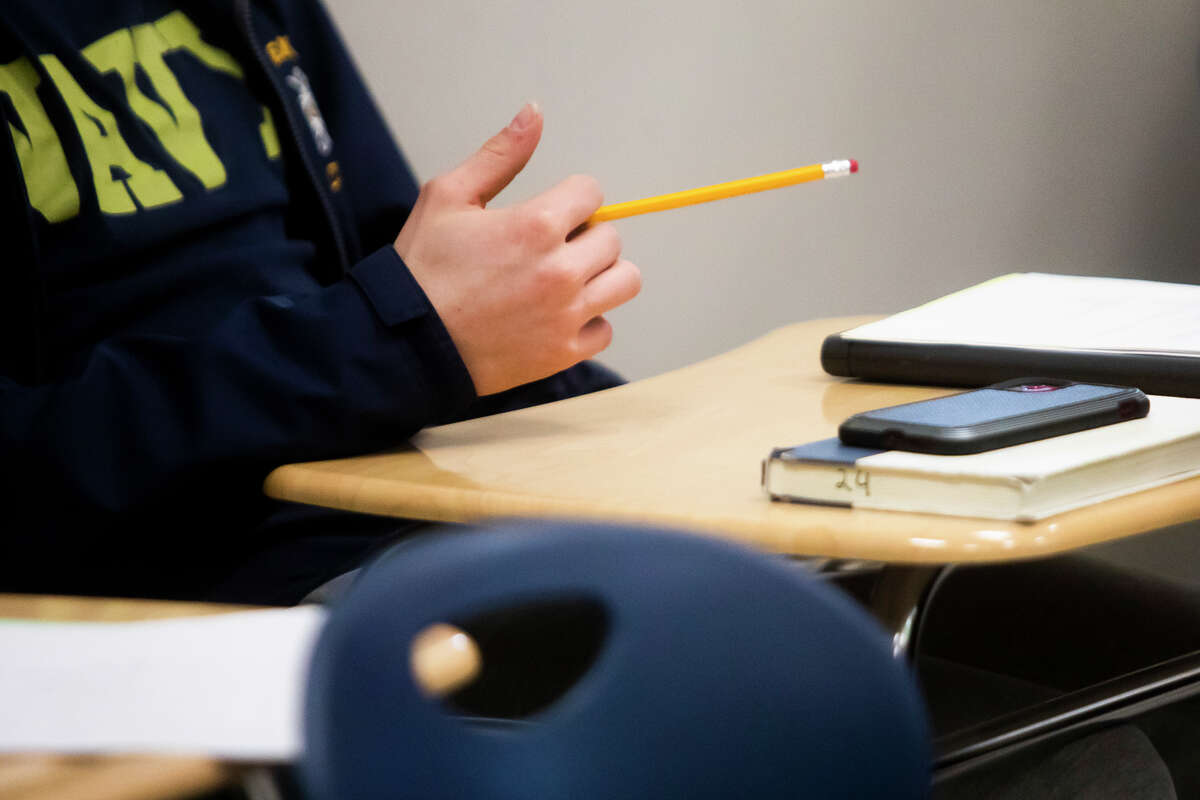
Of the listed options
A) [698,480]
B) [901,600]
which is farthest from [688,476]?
[901,600]

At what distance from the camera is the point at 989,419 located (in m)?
0.54

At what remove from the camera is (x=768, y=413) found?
712 mm

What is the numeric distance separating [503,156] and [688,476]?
261 mm

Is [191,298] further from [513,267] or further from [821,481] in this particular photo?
[821,481]

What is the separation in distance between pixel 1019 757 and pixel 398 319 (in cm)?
46

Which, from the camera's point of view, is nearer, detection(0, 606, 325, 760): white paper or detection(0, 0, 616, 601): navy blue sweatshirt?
detection(0, 606, 325, 760): white paper

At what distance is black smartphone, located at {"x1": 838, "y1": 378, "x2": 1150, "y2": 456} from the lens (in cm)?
53

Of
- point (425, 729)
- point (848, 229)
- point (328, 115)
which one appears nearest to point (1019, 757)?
point (425, 729)

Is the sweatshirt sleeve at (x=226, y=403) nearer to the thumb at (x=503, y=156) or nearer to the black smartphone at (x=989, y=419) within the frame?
the thumb at (x=503, y=156)

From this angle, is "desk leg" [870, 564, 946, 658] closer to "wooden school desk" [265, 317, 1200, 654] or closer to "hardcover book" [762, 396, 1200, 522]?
"wooden school desk" [265, 317, 1200, 654]

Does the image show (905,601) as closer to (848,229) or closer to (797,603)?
(797,603)

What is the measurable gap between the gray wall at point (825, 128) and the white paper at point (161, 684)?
1.13 meters

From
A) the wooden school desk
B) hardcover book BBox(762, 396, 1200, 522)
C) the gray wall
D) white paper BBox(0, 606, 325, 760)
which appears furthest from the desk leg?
the gray wall

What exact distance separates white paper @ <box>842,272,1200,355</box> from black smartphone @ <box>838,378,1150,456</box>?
0.12 meters
